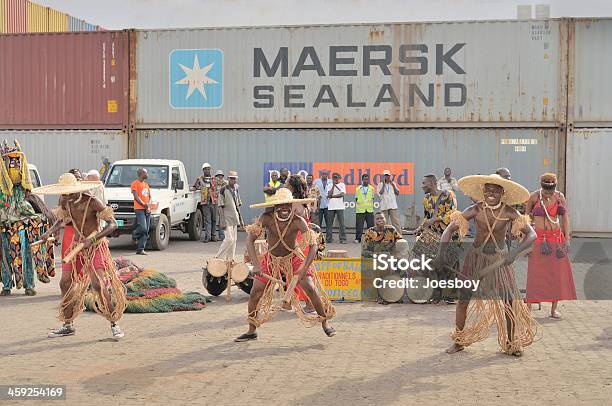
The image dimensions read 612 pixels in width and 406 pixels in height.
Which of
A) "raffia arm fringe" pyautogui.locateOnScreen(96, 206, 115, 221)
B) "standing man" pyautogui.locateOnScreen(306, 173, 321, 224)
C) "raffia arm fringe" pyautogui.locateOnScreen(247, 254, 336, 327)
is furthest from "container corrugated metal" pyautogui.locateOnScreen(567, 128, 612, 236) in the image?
"raffia arm fringe" pyautogui.locateOnScreen(96, 206, 115, 221)

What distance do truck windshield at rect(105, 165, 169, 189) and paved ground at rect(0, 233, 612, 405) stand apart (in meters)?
8.93

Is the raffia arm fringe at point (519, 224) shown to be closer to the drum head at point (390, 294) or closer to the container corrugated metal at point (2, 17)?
the drum head at point (390, 294)

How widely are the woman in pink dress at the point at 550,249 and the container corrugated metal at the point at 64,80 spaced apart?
15.8m

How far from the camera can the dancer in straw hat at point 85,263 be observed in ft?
30.1

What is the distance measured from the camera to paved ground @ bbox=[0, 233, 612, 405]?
691 cm

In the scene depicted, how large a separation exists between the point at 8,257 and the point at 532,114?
14.4 metres

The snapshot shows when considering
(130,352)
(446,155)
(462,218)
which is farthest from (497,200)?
(446,155)

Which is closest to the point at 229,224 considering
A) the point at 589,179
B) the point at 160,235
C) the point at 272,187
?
the point at 272,187

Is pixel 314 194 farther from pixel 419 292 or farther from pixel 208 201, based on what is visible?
pixel 419 292

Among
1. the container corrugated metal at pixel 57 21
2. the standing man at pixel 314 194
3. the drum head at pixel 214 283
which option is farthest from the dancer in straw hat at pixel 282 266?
the container corrugated metal at pixel 57 21

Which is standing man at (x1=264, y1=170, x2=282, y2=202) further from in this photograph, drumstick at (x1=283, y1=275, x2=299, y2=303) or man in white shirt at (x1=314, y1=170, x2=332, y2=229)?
man in white shirt at (x1=314, y1=170, x2=332, y2=229)

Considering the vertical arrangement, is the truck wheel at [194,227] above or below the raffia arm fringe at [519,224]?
below

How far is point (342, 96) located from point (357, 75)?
0.67m

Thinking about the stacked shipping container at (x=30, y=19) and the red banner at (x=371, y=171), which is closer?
the red banner at (x=371, y=171)
